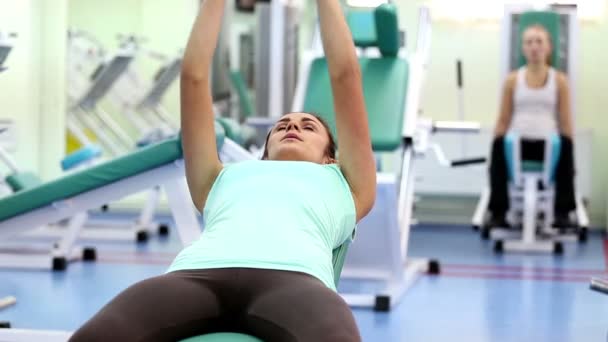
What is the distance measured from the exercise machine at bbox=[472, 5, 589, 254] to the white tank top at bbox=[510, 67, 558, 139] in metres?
0.16

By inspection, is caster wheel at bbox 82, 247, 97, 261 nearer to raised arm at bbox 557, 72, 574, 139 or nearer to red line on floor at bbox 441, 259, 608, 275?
red line on floor at bbox 441, 259, 608, 275

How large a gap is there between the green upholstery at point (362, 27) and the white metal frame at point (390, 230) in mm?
184

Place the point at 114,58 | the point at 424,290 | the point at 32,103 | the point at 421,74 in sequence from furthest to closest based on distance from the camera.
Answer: the point at 32,103 < the point at 114,58 < the point at 421,74 < the point at 424,290

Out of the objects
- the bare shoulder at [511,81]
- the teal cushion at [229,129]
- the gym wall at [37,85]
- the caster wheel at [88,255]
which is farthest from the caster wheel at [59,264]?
the bare shoulder at [511,81]

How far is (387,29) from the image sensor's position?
4262 mm

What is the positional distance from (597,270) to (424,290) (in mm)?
1197

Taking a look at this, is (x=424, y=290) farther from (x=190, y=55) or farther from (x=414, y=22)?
(x=414, y=22)

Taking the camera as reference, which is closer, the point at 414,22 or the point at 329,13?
the point at 329,13

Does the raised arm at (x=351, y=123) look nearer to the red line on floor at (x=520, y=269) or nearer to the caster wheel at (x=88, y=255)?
the red line on floor at (x=520, y=269)

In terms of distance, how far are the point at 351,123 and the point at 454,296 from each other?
2121 mm

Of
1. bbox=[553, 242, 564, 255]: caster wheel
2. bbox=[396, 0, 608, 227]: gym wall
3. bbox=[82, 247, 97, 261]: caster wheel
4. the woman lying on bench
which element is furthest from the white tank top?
the woman lying on bench

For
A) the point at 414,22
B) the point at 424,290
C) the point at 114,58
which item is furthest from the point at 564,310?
the point at 414,22

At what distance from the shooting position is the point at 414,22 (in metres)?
7.27

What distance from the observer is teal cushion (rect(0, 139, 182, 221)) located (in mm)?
3234
